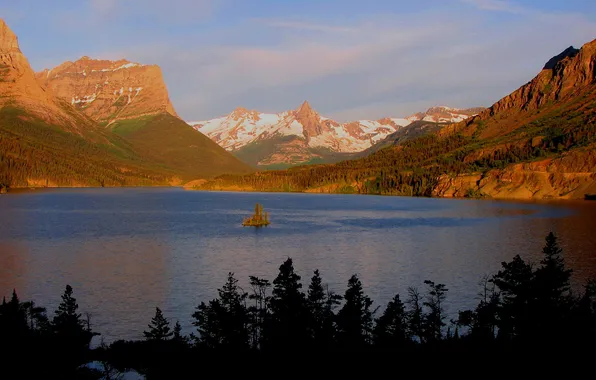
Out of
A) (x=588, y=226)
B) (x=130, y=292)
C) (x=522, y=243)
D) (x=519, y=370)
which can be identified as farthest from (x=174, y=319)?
(x=588, y=226)

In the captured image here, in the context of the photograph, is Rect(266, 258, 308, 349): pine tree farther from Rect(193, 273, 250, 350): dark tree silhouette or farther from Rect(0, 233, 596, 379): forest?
Rect(193, 273, 250, 350): dark tree silhouette

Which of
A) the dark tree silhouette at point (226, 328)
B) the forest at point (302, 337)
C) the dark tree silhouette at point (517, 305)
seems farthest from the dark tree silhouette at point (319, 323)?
the dark tree silhouette at point (517, 305)

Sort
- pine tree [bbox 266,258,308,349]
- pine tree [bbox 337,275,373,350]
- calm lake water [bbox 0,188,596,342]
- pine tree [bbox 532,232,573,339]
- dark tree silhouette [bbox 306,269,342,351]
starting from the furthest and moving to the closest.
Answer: calm lake water [bbox 0,188,596,342]
pine tree [bbox 337,275,373,350]
dark tree silhouette [bbox 306,269,342,351]
pine tree [bbox 266,258,308,349]
pine tree [bbox 532,232,573,339]

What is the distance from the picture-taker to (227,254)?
72.5m

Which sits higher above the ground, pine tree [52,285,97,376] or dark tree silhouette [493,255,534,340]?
dark tree silhouette [493,255,534,340]

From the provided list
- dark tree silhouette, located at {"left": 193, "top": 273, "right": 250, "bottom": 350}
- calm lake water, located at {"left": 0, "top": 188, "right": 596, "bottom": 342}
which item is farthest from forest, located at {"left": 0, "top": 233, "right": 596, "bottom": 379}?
calm lake water, located at {"left": 0, "top": 188, "right": 596, "bottom": 342}

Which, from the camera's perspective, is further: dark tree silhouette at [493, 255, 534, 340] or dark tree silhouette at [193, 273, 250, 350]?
dark tree silhouette at [493, 255, 534, 340]

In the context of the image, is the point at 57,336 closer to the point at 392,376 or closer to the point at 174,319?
the point at 174,319

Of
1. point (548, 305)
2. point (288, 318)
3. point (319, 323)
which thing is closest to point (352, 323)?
point (319, 323)

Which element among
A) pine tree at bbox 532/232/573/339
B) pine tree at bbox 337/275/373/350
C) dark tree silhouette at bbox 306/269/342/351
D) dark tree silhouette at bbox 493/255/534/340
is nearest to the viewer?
pine tree at bbox 532/232/573/339

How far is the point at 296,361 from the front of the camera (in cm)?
2719

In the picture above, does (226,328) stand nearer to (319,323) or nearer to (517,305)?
(319,323)

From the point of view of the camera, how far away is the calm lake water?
48.1 m

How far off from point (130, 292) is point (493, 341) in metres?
32.1
